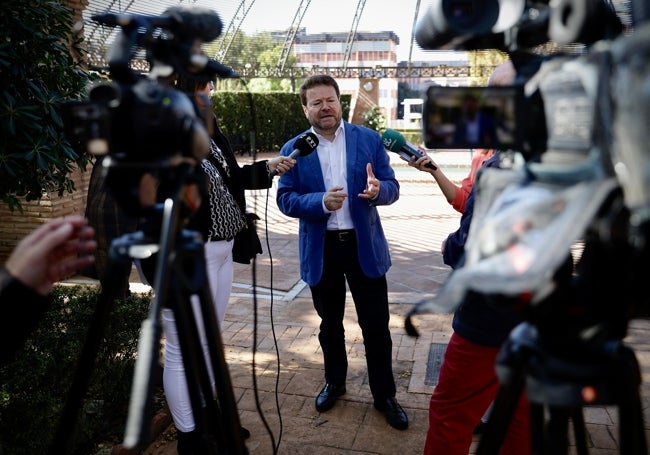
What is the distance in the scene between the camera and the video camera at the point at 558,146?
83cm

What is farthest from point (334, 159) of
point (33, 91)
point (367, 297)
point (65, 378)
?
point (65, 378)

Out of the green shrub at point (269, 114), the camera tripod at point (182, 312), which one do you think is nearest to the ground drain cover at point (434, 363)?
the camera tripod at point (182, 312)

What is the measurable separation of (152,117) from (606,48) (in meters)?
0.81

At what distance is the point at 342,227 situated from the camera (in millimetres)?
3158

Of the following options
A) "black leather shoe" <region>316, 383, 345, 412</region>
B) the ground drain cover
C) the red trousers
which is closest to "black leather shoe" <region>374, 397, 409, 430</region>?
"black leather shoe" <region>316, 383, 345, 412</region>

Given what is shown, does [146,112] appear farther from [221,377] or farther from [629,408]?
[629,408]

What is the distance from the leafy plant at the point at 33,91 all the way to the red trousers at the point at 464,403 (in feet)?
6.51

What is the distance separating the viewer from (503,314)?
1.95m

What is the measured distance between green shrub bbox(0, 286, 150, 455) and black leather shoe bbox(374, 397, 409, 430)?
143 cm

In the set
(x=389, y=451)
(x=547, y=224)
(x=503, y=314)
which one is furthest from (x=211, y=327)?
(x=389, y=451)

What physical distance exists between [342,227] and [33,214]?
170 inches

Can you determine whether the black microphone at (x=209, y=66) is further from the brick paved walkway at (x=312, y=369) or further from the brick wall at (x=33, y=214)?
the brick wall at (x=33, y=214)

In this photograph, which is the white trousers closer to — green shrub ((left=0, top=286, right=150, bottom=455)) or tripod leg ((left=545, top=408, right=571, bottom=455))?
green shrub ((left=0, top=286, right=150, bottom=455))

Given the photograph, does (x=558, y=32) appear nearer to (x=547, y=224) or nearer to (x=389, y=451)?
(x=547, y=224)
